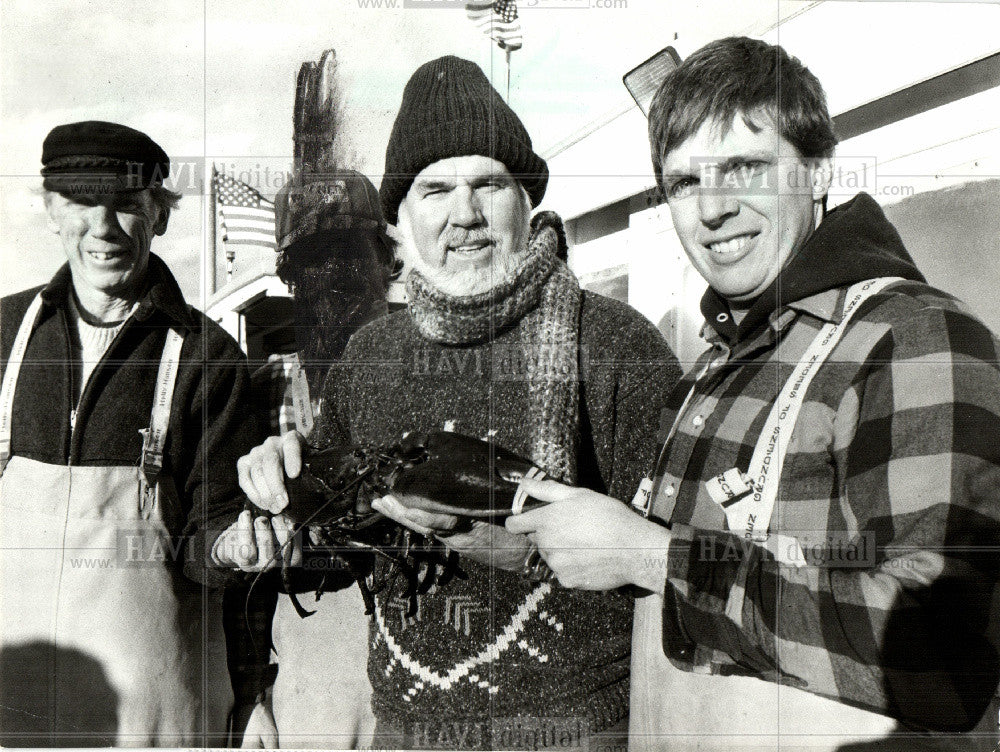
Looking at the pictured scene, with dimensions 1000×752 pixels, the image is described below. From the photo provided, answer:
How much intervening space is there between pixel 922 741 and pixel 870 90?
5.65ft

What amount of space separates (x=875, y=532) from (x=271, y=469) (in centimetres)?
159

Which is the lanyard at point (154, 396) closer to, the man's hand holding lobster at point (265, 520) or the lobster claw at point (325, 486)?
the man's hand holding lobster at point (265, 520)

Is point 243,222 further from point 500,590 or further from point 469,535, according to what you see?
point 500,590

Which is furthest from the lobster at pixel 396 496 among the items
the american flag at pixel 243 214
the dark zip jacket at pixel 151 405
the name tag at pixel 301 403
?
the american flag at pixel 243 214

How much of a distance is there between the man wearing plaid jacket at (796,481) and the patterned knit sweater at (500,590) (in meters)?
0.13

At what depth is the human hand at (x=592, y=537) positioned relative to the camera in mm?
1855

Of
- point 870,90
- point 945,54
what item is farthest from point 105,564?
point 945,54

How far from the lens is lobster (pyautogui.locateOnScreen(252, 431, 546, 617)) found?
222 centimetres

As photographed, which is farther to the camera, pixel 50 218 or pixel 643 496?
pixel 50 218

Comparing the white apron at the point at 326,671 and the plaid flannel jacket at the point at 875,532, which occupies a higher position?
the plaid flannel jacket at the point at 875,532

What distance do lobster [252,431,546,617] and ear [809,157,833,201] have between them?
0.98m

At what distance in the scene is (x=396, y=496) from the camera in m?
2.31

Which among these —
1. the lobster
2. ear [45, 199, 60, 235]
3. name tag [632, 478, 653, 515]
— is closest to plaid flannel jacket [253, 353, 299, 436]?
the lobster

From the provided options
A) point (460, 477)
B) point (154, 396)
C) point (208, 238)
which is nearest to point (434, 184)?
point (208, 238)
